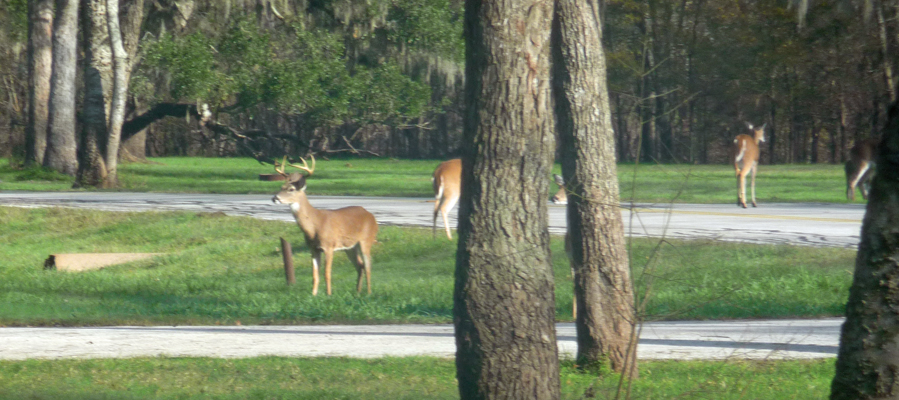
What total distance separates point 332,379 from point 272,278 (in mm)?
8294

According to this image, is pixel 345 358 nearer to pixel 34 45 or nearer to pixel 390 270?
pixel 390 270

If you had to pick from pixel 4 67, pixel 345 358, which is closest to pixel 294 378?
pixel 345 358

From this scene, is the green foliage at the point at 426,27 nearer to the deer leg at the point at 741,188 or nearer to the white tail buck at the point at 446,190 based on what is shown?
the deer leg at the point at 741,188

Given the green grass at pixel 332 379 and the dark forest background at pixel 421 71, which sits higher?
the dark forest background at pixel 421 71

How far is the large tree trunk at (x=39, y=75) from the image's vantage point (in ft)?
118

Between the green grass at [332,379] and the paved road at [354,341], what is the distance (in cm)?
41

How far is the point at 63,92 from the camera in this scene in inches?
1324

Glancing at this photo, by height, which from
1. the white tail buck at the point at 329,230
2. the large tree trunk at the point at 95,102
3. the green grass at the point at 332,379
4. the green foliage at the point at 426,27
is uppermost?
the green foliage at the point at 426,27

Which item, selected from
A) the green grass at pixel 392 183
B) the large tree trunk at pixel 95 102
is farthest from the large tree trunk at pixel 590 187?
the large tree trunk at pixel 95 102

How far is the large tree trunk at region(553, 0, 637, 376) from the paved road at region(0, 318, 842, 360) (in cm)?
77

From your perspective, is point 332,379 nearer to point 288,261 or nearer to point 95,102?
point 288,261

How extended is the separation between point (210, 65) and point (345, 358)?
74.6 ft

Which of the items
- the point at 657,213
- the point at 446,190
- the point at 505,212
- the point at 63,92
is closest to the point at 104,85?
the point at 63,92

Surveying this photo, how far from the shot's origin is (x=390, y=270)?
53.5 feet
